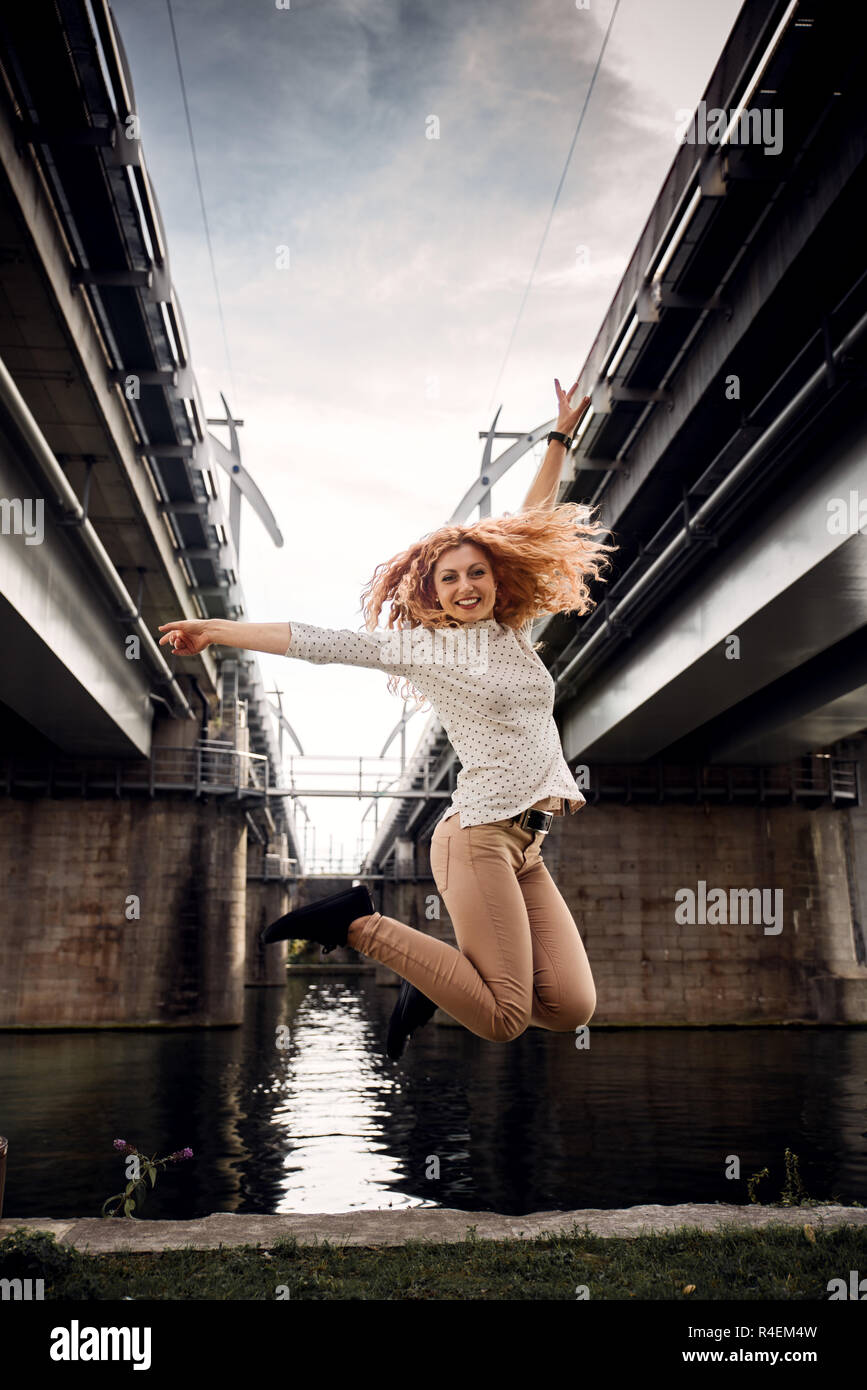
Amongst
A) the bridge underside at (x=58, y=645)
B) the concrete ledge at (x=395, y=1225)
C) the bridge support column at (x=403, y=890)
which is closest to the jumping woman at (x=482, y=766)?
the concrete ledge at (x=395, y=1225)

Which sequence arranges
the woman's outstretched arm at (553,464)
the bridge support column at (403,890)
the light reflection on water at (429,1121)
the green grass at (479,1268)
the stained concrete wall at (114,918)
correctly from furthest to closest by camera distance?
the bridge support column at (403,890)
the stained concrete wall at (114,918)
the light reflection on water at (429,1121)
the green grass at (479,1268)
the woman's outstretched arm at (553,464)

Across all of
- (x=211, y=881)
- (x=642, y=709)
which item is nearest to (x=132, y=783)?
(x=211, y=881)

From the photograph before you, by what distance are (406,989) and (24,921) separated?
28.2m

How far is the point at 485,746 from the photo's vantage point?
417cm

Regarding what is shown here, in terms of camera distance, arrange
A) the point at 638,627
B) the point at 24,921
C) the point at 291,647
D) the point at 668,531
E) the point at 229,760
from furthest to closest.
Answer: the point at 229,760 < the point at 24,921 < the point at 638,627 < the point at 668,531 < the point at 291,647

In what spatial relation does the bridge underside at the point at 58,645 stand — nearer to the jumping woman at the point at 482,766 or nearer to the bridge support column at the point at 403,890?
the jumping woman at the point at 482,766

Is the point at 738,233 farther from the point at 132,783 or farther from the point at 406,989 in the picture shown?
the point at 132,783

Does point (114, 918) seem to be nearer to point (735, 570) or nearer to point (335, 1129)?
point (335, 1129)

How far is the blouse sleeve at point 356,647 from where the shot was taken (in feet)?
12.8

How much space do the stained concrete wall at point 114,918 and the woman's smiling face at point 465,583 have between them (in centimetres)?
2801

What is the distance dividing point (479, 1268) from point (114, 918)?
25890mm

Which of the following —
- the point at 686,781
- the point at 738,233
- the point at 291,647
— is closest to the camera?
the point at 291,647

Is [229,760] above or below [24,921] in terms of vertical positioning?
above

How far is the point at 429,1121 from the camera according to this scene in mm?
14742
